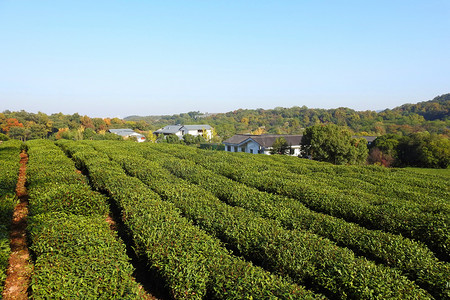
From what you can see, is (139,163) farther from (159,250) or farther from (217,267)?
(217,267)

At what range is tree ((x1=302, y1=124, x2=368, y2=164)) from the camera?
3484cm

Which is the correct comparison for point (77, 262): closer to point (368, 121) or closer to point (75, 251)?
point (75, 251)

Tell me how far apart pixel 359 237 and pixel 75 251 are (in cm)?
784

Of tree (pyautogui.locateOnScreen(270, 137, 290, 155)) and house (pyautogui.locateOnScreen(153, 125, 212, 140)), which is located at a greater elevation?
house (pyautogui.locateOnScreen(153, 125, 212, 140))

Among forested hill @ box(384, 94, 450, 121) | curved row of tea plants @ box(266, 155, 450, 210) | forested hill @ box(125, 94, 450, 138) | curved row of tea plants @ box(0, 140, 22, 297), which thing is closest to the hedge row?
curved row of tea plants @ box(266, 155, 450, 210)

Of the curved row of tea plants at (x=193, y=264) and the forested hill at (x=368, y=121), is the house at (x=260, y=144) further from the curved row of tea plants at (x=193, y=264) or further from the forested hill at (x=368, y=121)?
the curved row of tea plants at (x=193, y=264)

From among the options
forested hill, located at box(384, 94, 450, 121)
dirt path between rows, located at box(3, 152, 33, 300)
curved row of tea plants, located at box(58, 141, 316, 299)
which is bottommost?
dirt path between rows, located at box(3, 152, 33, 300)

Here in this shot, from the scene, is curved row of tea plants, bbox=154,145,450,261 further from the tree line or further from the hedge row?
the tree line

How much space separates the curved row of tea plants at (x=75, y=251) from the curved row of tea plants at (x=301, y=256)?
287 centimetres

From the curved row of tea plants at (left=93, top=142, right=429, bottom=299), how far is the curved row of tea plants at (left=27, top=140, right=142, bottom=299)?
287cm

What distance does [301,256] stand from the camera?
6113 millimetres

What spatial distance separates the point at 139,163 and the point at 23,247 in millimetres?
9407

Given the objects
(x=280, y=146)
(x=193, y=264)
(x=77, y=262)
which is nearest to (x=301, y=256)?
(x=193, y=264)

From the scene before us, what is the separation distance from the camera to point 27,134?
67.2 meters
